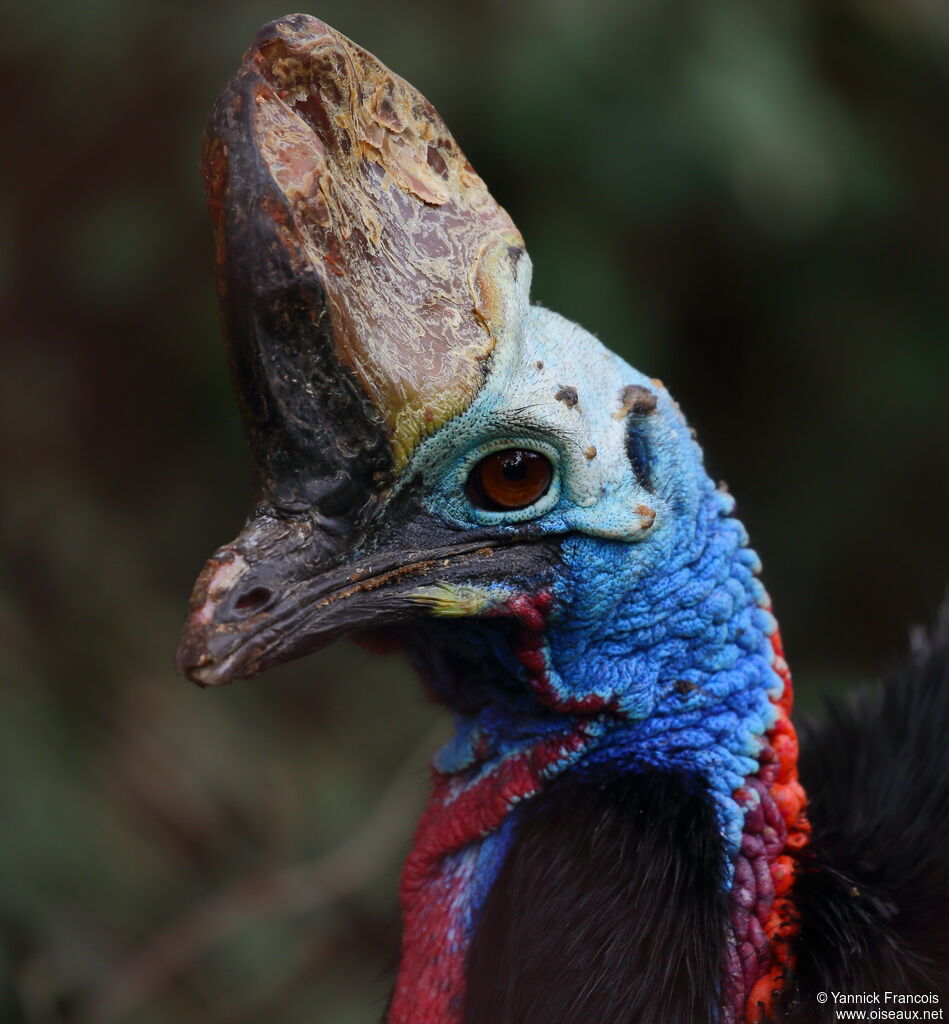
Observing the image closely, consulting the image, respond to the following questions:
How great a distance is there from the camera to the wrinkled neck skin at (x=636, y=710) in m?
1.52

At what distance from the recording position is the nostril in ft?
4.33

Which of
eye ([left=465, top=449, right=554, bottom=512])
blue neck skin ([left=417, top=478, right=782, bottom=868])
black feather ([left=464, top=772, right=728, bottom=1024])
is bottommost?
black feather ([left=464, top=772, right=728, bottom=1024])

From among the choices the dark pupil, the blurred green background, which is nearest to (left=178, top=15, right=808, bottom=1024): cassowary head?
the dark pupil

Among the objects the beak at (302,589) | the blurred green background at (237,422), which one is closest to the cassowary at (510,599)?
the beak at (302,589)

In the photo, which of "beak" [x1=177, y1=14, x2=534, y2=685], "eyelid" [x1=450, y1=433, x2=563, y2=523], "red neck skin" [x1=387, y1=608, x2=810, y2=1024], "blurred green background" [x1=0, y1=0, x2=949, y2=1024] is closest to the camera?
"beak" [x1=177, y1=14, x2=534, y2=685]

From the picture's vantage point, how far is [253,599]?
133 centimetres

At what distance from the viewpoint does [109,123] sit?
11.3ft

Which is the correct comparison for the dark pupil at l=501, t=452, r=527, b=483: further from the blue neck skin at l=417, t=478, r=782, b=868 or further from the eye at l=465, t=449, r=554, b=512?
the blue neck skin at l=417, t=478, r=782, b=868

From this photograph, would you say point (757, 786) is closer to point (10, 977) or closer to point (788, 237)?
point (10, 977)

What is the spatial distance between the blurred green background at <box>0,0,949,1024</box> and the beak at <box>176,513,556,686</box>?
Answer: 52.5 inches

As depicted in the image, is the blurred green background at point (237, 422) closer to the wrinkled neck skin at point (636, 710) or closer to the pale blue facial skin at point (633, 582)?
the wrinkled neck skin at point (636, 710)

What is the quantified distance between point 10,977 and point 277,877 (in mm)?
1232

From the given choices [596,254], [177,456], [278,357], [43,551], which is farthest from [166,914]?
[278,357]

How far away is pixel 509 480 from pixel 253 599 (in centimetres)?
31
